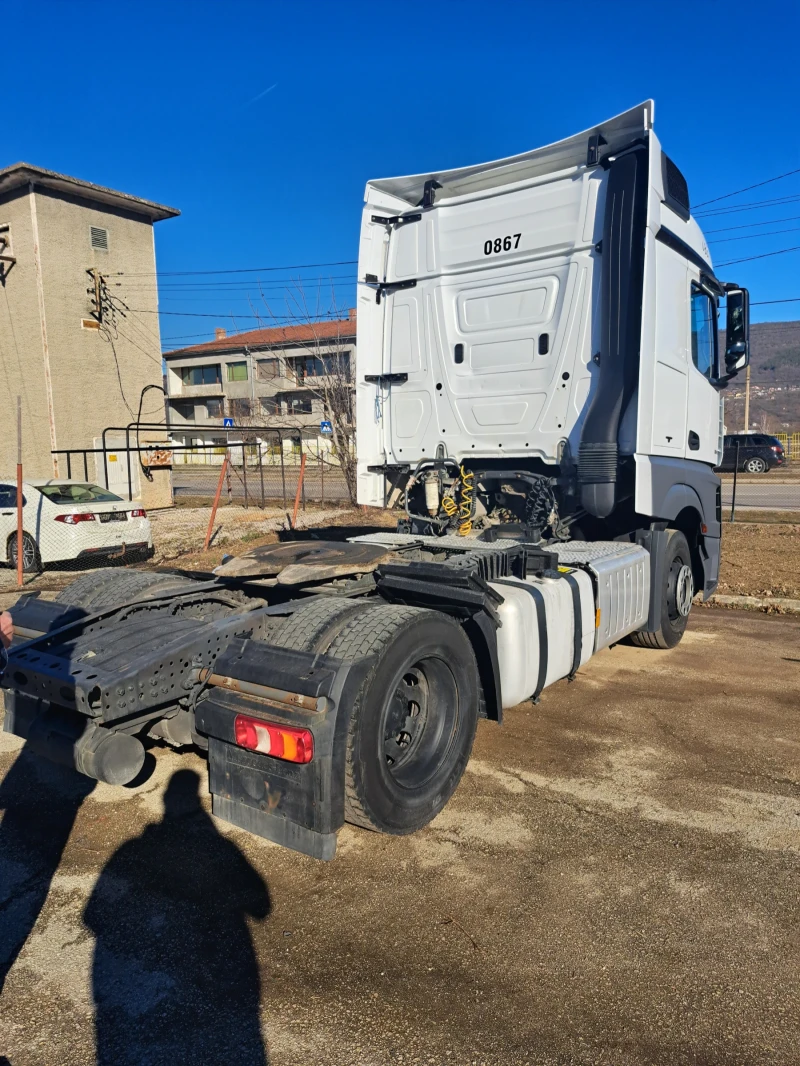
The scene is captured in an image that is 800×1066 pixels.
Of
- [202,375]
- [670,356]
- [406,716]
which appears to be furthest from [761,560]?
[202,375]

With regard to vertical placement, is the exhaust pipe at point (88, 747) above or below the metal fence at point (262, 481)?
below

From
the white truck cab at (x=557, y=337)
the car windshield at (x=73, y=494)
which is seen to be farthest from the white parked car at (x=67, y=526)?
the white truck cab at (x=557, y=337)

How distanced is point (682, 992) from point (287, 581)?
2.50 meters

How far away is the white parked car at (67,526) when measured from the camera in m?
11.3

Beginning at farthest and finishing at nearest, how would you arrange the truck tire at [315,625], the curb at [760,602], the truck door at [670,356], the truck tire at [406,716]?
1. the curb at [760,602]
2. the truck door at [670,356]
3. the truck tire at [315,625]
4. the truck tire at [406,716]

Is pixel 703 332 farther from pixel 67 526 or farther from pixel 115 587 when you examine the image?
pixel 67 526

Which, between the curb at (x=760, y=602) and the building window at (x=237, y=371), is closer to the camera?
the curb at (x=760, y=602)

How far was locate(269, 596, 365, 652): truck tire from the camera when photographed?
3.37m

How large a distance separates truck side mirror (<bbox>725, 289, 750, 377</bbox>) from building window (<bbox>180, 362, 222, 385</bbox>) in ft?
197

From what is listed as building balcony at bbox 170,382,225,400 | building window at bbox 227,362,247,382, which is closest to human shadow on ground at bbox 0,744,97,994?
building window at bbox 227,362,247,382

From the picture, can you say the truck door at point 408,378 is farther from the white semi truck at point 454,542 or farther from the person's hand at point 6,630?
the person's hand at point 6,630

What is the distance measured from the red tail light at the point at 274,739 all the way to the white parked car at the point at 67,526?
9.14m

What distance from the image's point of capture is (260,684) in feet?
10.3

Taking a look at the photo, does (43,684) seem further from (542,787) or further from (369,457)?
(369,457)
